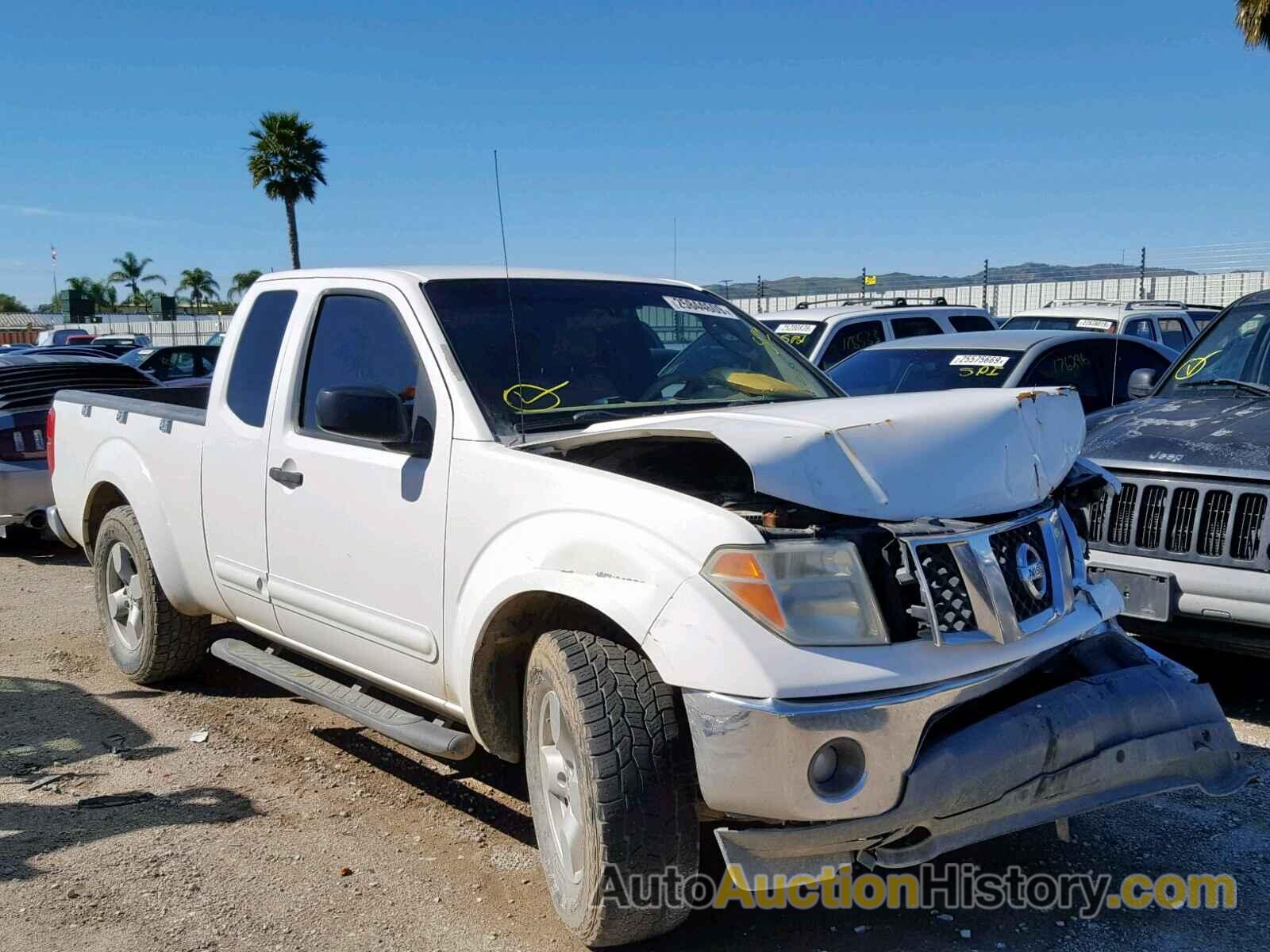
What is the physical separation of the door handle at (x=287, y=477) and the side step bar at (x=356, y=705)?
0.75 m

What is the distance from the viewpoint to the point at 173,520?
533 cm

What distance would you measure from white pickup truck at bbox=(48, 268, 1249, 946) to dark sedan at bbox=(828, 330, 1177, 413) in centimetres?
417

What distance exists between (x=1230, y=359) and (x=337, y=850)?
497 centimetres

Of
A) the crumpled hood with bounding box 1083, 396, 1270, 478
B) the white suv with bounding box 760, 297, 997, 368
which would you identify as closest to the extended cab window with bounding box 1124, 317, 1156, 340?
the white suv with bounding box 760, 297, 997, 368

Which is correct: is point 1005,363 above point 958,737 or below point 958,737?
above

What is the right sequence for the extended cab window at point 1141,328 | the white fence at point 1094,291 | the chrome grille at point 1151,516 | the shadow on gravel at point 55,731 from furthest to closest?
the white fence at point 1094,291, the extended cab window at point 1141,328, the chrome grille at point 1151,516, the shadow on gravel at point 55,731

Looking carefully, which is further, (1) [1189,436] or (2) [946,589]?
(1) [1189,436]

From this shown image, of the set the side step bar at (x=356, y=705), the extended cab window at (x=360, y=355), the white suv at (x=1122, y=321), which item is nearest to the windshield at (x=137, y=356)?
the white suv at (x=1122, y=321)

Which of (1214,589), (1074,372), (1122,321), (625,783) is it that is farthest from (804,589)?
(1122,321)

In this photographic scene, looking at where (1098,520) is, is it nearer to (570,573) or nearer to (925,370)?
(570,573)

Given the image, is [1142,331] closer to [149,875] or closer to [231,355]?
[231,355]

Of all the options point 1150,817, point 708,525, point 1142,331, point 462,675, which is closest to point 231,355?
point 462,675

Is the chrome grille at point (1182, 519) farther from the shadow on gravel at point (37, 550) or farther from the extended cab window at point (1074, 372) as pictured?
the shadow on gravel at point (37, 550)

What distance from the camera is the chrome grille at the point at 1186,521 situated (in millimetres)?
4727
